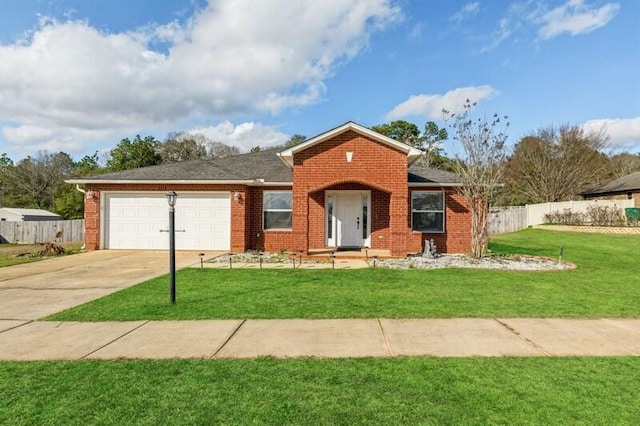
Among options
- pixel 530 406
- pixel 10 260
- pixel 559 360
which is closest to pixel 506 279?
pixel 559 360

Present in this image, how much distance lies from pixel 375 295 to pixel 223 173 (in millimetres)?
10173

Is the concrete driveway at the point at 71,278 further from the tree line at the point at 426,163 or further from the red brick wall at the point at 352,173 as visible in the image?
the tree line at the point at 426,163

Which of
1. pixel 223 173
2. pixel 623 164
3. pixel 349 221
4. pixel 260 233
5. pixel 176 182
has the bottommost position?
pixel 260 233

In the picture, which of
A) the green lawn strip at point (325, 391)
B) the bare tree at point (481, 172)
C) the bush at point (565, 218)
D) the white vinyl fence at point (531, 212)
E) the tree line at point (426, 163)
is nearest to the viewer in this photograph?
the green lawn strip at point (325, 391)

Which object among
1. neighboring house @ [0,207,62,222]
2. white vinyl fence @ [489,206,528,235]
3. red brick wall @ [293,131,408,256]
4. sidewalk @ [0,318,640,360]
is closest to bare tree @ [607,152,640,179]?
white vinyl fence @ [489,206,528,235]

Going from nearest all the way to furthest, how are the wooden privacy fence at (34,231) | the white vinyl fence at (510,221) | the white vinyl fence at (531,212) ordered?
1. the wooden privacy fence at (34,231)
2. the white vinyl fence at (531,212)
3. the white vinyl fence at (510,221)

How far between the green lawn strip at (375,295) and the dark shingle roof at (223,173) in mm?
5717

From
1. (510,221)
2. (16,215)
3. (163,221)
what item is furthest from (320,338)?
(16,215)

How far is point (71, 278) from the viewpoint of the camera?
9.48m

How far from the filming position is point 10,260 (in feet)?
42.9

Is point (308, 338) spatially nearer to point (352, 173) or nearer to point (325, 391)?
point (325, 391)

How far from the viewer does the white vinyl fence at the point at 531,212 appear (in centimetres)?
2698

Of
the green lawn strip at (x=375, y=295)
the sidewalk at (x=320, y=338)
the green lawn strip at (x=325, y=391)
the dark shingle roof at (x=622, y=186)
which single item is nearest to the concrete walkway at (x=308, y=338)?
the sidewalk at (x=320, y=338)

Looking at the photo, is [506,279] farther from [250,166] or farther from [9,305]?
[250,166]
